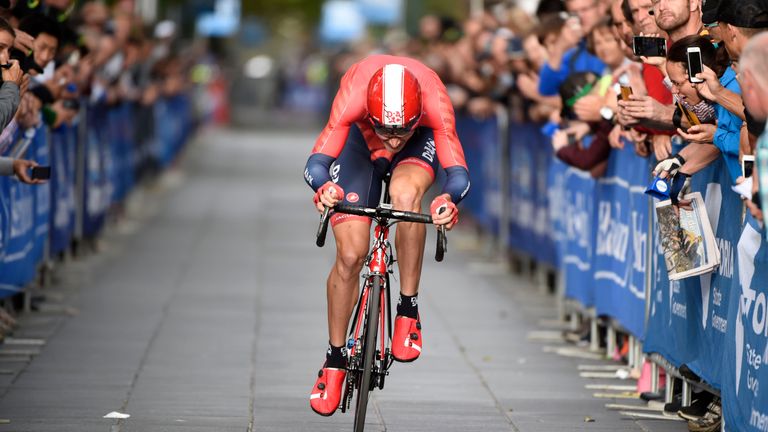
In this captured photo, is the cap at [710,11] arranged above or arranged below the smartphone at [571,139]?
above

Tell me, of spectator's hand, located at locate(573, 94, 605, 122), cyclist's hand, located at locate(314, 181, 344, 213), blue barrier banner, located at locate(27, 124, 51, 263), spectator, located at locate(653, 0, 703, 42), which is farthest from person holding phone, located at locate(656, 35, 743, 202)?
blue barrier banner, located at locate(27, 124, 51, 263)

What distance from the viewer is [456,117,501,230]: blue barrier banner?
66.2 feet

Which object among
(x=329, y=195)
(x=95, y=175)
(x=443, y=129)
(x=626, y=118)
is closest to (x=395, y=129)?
(x=329, y=195)

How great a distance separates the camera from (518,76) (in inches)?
612

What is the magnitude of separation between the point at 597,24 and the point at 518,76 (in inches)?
123

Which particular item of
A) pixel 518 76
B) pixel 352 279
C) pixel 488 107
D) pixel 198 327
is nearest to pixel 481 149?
pixel 488 107

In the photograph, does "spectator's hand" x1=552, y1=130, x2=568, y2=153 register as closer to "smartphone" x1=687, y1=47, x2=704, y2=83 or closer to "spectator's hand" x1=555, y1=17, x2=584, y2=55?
"spectator's hand" x1=555, y1=17, x2=584, y2=55

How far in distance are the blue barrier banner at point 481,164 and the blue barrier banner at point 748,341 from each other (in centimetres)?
1156

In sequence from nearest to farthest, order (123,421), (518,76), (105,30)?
(123,421) → (518,76) → (105,30)

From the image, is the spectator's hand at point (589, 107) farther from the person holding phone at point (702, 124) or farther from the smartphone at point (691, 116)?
the smartphone at point (691, 116)

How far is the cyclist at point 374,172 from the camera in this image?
321 inches

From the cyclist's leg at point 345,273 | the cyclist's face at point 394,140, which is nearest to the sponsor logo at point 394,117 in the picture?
the cyclist's face at point 394,140

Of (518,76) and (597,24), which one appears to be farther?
(518,76)

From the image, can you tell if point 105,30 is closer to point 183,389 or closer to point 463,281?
point 463,281
